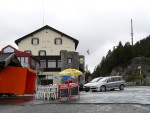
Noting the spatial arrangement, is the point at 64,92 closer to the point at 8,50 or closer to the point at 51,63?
the point at 8,50

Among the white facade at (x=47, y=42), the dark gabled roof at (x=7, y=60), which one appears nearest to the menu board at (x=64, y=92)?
the dark gabled roof at (x=7, y=60)

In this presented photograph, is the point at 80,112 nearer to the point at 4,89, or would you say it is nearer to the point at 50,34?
the point at 4,89

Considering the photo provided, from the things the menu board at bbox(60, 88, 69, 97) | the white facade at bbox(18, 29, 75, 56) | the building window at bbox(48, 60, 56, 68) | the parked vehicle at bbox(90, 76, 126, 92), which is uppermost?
the white facade at bbox(18, 29, 75, 56)

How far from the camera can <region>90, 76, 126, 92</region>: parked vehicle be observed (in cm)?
4009

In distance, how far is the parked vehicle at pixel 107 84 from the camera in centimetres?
4009

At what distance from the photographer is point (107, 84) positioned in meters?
40.8

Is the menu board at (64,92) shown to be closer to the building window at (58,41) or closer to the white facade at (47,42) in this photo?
the white facade at (47,42)

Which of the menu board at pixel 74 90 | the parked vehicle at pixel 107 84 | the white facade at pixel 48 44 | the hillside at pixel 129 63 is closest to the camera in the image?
the menu board at pixel 74 90

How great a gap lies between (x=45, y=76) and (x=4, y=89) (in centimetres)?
5264

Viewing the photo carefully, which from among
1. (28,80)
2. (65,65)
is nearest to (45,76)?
(65,65)

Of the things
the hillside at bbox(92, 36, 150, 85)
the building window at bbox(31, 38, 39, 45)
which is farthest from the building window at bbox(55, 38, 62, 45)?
the hillside at bbox(92, 36, 150, 85)

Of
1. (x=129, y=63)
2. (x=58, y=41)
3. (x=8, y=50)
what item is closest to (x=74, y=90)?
(x=8, y=50)

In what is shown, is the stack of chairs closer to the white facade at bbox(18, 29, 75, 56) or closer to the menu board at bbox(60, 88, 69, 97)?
the menu board at bbox(60, 88, 69, 97)

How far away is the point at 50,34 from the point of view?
83.9m
